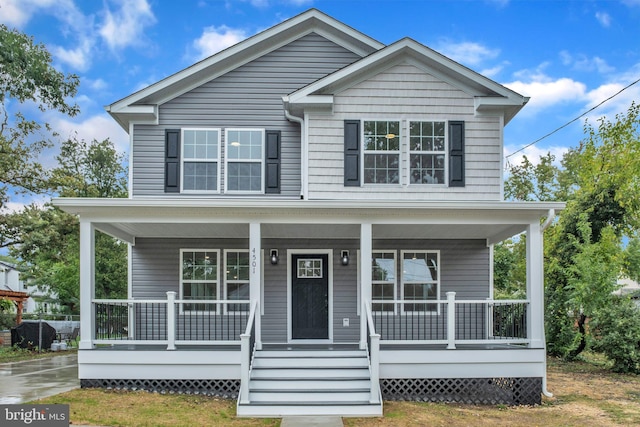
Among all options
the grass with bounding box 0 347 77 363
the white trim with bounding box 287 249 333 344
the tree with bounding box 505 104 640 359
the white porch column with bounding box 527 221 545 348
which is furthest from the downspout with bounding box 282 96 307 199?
the grass with bounding box 0 347 77 363

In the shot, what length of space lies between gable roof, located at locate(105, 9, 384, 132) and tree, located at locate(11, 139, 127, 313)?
8.66 meters

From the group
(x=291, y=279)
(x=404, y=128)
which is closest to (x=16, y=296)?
(x=291, y=279)

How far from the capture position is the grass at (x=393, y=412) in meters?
7.87

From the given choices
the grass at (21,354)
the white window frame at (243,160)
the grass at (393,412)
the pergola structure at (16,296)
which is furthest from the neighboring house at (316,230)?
the pergola structure at (16,296)

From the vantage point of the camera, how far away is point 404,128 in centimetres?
1123

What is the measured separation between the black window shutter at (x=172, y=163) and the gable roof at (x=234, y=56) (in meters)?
0.62

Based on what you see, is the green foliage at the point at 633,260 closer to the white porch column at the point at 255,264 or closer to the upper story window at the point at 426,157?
the upper story window at the point at 426,157

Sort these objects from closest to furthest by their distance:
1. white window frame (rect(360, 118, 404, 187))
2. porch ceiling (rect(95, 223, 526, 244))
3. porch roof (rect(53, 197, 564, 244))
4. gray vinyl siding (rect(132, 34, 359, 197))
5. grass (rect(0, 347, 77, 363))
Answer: porch roof (rect(53, 197, 564, 244))
porch ceiling (rect(95, 223, 526, 244))
white window frame (rect(360, 118, 404, 187))
gray vinyl siding (rect(132, 34, 359, 197))
grass (rect(0, 347, 77, 363))

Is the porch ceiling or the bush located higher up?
the porch ceiling

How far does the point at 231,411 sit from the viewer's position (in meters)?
8.50

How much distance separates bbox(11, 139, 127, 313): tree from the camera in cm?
1914

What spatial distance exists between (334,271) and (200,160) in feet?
12.5

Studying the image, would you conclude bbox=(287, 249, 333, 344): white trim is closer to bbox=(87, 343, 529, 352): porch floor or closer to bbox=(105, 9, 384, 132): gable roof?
bbox=(87, 343, 529, 352): porch floor

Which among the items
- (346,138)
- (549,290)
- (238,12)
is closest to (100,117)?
(238,12)
